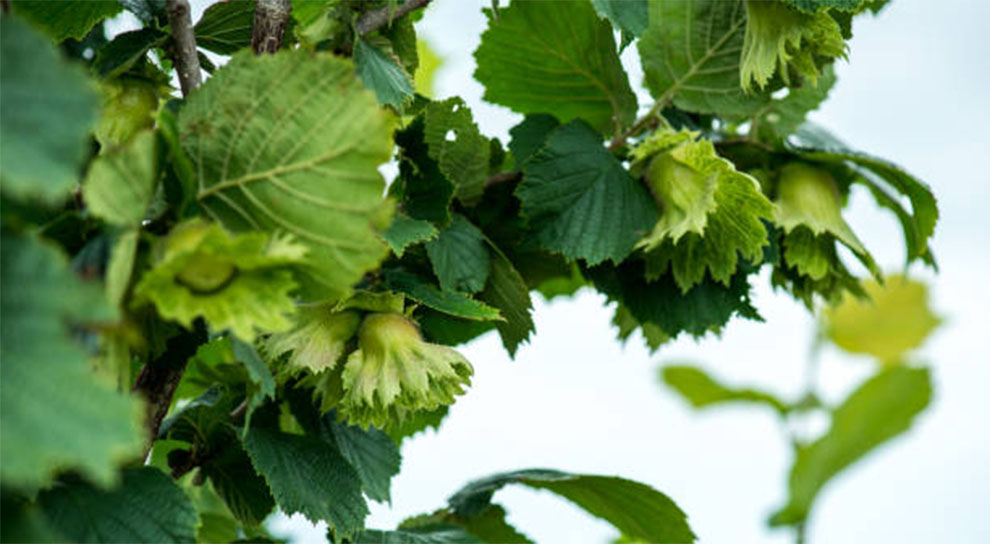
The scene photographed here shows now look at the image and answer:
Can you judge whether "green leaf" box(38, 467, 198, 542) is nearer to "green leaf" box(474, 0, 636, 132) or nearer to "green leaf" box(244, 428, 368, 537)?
"green leaf" box(244, 428, 368, 537)

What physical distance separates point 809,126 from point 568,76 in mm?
228

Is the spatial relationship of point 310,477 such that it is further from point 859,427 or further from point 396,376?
Answer: point 859,427

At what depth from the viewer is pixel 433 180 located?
0.68m

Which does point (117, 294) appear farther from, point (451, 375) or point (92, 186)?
point (451, 375)

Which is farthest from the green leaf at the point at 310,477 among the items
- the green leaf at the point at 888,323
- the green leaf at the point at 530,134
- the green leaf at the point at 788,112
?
the green leaf at the point at 888,323

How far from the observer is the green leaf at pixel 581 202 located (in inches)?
28.7

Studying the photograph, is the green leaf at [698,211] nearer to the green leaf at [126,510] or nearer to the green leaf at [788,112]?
the green leaf at [788,112]

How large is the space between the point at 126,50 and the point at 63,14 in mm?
39

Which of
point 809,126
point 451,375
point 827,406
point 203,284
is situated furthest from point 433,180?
point 827,406

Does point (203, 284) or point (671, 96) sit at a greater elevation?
point (671, 96)

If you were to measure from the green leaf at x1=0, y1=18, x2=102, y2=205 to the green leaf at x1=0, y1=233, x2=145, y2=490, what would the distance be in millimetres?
25

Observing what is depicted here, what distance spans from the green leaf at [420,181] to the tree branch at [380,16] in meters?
0.06

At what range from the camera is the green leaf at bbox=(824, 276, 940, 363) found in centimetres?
160

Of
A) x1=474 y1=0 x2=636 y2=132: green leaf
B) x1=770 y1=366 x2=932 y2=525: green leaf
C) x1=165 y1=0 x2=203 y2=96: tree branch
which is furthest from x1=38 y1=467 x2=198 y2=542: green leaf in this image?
x1=770 y1=366 x2=932 y2=525: green leaf
